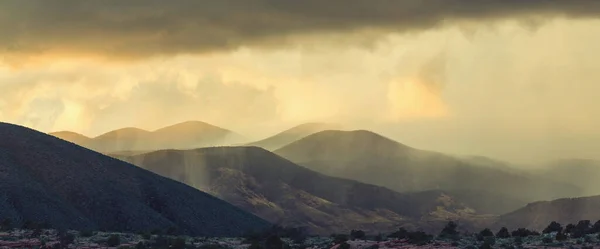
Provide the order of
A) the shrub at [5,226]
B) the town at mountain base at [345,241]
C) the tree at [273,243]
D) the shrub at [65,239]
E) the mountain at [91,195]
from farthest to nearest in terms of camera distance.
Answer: the mountain at [91,195] → the shrub at [5,226] → the shrub at [65,239] → the tree at [273,243] → the town at mountain base at [345,241]

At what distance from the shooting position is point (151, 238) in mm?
83250

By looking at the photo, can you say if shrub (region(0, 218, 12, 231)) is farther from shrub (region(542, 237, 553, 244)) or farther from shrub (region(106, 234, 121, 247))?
shrub (region(542, 237, 553, 244))

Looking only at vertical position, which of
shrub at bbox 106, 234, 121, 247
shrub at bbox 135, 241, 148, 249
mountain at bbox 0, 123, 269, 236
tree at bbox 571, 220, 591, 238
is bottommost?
shrub at bbox 135, 241, 148, 249

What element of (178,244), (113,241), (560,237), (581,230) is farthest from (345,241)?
(113,241)

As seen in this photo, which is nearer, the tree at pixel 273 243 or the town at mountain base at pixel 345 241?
the town at mountain base at pixel 345 241

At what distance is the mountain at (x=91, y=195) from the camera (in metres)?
150

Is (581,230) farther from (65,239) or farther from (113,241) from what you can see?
(65,239)

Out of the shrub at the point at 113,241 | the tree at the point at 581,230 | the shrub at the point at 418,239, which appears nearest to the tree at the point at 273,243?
the shrub at the point at 418,239

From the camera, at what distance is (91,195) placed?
547 feet

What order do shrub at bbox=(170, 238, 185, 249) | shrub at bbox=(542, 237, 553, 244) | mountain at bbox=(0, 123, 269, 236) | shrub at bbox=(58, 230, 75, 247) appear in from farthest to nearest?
mountain at bbox=(0, 123, 269, 236) < shrub at bbox=(58, 230, 75, 247) < shrub at bbox=(170, 238, 185, 249) < shrub at bbox=(542, 237, 553, 244)

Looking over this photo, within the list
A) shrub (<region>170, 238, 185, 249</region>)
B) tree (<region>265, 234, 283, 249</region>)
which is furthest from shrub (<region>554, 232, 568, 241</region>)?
shrub (<region>170, 238, 185, 249</region>)

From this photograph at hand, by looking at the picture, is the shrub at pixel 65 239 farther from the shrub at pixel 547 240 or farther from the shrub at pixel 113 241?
the shrub at pixel 547 240

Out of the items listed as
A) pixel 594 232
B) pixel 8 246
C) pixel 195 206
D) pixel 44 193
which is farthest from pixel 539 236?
pixel 195 206

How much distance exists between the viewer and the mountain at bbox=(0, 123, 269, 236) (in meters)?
150
